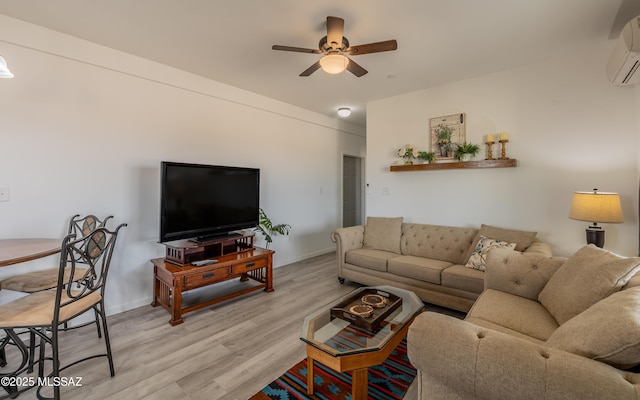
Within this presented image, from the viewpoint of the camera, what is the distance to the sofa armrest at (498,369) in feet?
2.78

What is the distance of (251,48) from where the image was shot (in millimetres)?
2779

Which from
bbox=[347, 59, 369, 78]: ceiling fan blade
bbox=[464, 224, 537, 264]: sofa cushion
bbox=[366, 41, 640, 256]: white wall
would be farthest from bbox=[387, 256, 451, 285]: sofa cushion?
bbox=[347, 59, 369, 78]: ceiling fan blade

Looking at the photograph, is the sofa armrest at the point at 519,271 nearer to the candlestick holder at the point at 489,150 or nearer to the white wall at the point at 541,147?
the white wall at the point at 541,147

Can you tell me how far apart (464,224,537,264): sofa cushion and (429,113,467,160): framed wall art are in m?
1.10

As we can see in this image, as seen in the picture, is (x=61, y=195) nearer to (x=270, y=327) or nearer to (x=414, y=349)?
(x=270, y=327)

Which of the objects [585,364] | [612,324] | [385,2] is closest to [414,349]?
[585,364]

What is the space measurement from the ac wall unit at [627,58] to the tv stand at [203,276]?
3635 millimetres

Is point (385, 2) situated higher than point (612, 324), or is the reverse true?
point (385, 2)

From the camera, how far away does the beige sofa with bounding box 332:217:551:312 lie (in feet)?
8.98

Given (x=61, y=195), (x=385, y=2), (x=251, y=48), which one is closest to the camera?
(x=385, y=2)

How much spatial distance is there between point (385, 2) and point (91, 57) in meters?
2.77

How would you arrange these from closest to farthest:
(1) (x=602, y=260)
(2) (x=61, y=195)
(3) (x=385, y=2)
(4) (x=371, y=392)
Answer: (1) (x=602, y=260)
(4) (x=371, y=392)
(3) (x=385, y=2)
(2) (x=61, y=195)

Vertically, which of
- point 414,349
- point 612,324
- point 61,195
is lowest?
point 414,349

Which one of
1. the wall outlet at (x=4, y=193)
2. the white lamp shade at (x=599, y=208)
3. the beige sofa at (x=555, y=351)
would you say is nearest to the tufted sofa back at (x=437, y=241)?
the white lamp shade at (x=599, y=208)
